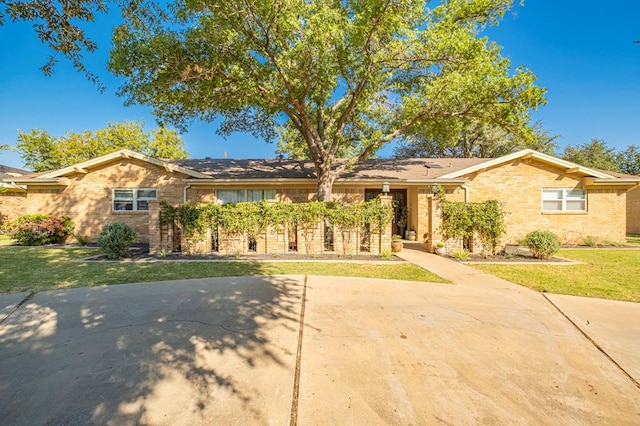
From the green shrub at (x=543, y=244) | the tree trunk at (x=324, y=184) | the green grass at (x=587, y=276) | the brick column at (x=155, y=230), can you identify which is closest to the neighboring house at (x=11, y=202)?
the brick column at (x=155, y=230)

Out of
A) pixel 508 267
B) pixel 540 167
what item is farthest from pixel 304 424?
pixel 540 167

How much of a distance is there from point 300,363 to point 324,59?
8.29 m

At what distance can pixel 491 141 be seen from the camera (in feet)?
81.0

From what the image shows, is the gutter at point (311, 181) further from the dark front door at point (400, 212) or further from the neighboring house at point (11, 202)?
the neighboring house at point (11, 202)

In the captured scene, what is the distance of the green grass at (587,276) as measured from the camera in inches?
210

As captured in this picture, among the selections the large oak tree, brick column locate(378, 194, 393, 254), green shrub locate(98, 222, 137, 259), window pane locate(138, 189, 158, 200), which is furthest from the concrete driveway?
window pane locate(138, 189, 158, 200)

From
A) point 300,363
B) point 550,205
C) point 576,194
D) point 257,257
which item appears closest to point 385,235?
point 257,257

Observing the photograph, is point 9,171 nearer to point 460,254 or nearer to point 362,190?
point 362,190

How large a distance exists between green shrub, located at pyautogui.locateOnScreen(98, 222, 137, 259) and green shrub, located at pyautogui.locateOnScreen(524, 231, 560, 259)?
12.2m

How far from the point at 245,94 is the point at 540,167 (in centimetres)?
1278

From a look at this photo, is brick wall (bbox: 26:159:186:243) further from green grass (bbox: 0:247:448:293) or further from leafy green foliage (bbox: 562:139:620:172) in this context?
leafy green foliage (bbox: 562:139:620:172)

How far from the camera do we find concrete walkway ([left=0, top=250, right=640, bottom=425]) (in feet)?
7.26

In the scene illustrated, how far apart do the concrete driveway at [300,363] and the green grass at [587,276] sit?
1.69 m

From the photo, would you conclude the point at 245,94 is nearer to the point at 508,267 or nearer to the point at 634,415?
the point at 508,267
